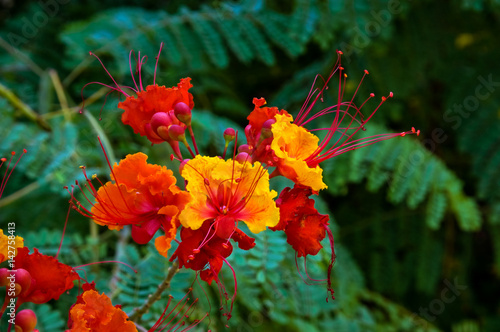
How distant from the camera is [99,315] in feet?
3.29

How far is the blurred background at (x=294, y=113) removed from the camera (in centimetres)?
206

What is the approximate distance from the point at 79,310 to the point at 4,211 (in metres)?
1.74

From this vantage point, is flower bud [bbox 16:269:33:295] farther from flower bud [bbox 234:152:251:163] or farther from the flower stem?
flower bud [bbox 234:152:251:163]

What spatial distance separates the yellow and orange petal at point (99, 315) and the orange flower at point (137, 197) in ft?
0.47

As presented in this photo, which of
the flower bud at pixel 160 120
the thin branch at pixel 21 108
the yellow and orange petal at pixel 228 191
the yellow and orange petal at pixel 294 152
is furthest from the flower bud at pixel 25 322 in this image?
the thin branch at pixel 21 108

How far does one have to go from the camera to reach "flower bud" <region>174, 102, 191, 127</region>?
1168 millimetres

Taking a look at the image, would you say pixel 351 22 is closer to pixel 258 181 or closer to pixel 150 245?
pixel 150 245

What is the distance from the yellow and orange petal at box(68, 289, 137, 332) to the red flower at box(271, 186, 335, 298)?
34 centimetres

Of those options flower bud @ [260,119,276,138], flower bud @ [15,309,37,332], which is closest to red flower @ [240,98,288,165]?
flower bud @ [260,119,276,138]

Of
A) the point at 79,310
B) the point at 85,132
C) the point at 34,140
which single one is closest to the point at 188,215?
the point at 79,310

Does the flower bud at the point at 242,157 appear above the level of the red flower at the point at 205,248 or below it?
above

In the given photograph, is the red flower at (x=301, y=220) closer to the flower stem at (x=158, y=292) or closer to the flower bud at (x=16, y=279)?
the flower stem at (x=158, y=292)

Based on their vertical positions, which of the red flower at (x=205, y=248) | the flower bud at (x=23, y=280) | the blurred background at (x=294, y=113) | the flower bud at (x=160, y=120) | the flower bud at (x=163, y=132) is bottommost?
the blurred background at (x=294, y=113)

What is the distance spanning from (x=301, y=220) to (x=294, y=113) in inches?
72.0
